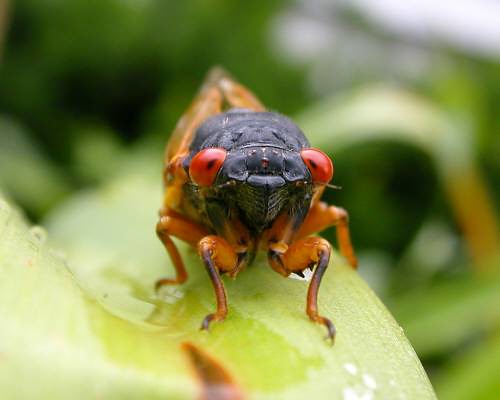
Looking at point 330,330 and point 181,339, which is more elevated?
point 330,330

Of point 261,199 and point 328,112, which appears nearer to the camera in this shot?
point 261,199

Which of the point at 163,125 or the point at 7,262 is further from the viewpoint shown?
the point at 163,125

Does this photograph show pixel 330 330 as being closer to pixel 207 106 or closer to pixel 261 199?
pixel 261 199

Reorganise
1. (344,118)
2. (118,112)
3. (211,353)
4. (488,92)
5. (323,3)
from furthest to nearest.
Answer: (323,3)
(118,112)
(488,92)
(344,118)
(211,353)

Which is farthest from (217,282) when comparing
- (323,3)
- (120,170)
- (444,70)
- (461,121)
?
(323,3)

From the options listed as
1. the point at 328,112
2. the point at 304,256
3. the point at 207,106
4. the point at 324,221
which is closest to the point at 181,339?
the point at 304,256

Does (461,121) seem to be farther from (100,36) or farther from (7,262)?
(7,262)

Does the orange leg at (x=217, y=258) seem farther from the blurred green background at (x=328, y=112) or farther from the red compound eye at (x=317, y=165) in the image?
the blurred green background at (x=328, y=112)
